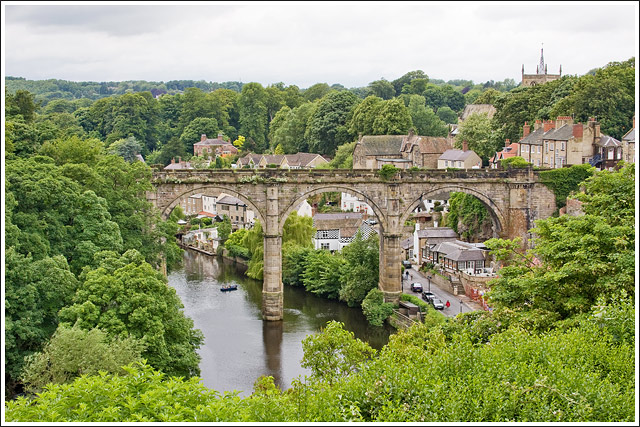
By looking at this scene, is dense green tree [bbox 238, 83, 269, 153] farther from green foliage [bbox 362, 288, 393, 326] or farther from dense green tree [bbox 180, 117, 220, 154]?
green foliage [bbox 362, 288, 393, 326]

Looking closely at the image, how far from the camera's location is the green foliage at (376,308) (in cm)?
4222

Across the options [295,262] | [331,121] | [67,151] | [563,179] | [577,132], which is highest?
[331,121]

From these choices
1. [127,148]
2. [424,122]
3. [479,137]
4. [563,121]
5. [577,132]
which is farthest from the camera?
[127,148]

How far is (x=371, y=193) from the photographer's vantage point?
4381 centimetres

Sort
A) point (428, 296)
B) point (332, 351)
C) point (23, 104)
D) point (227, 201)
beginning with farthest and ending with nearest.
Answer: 1. point (227, 201)
2. point (23, 104)
3. point (428, 296)
4. point (332, 351)

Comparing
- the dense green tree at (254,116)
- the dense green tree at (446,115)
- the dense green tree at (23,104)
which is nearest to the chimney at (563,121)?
the dense green tree at (23,104)

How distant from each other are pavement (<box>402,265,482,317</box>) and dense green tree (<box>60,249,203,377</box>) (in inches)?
695

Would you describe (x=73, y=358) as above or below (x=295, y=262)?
above

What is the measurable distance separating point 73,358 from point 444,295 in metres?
26.9

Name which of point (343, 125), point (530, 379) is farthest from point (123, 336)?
point (343, 125)

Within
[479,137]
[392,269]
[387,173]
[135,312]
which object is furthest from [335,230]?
[135,312]

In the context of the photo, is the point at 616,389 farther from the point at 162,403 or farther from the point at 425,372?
the point at 162,403

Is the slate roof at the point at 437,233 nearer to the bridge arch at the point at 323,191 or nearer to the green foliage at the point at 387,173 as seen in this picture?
the bridge arch at the point at 323,191

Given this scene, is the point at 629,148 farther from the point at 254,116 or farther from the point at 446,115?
the point at 254,116
